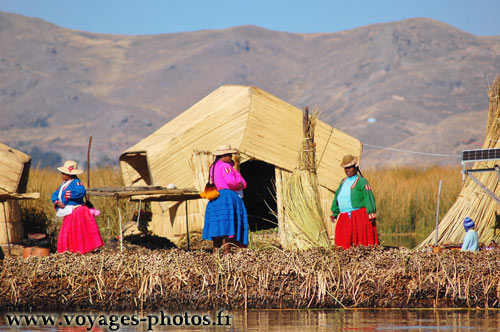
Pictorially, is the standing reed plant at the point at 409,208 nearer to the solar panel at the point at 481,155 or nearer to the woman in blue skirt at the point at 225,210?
the solar panel at the point at 481,155

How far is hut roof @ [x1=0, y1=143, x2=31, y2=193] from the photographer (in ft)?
39.0

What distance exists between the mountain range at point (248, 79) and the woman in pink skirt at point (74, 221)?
44539 mm

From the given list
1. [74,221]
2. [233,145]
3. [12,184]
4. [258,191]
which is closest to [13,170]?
[12,184]

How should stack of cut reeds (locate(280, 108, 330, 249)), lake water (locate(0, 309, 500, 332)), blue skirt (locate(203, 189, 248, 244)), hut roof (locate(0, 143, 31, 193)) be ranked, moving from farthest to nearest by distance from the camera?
hut roof (locate(0, 143, 31, 193)) → blue skirt (locate(203, 189, 248, 244)) → stack of cut reeds (locate(280, 108, 330, 249)) → lake water (locate(0, 309, 500, 332))

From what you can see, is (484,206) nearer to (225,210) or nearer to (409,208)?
(225,210)

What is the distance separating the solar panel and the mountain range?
42.1 metres

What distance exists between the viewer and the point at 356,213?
29.2 feet

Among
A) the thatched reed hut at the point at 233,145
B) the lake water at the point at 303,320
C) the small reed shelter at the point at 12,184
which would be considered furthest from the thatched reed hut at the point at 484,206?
the small reed shelter at the point at 12,184

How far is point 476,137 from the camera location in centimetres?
5231

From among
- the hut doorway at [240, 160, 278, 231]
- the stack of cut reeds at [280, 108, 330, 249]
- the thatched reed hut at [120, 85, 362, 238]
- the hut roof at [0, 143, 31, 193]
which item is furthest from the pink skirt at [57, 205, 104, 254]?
the hut doorway at [240, 160, 278, 231]

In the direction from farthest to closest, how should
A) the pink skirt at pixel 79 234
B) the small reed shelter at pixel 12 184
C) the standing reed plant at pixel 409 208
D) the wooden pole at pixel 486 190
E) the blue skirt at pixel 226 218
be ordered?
the standing reed plant at pixel 409 208
the small reed shelter at pixel 12 184
the wooden pole at pixel 486 190
the pink skirt at pixel 79 234
the blue skirt at pixel 226 218

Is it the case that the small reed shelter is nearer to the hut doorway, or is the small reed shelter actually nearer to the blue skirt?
the blue skirt

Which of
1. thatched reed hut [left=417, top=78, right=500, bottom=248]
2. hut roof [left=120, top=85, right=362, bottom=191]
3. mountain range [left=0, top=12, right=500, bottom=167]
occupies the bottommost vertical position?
thatched reed hut [left=417, top=78, right=500, bottom=248]

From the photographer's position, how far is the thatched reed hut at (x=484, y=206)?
1064 cm
